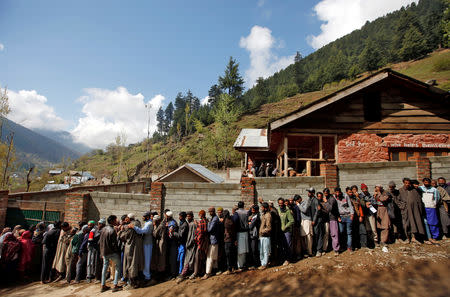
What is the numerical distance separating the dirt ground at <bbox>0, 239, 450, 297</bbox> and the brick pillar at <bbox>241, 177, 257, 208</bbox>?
1979 millimetres

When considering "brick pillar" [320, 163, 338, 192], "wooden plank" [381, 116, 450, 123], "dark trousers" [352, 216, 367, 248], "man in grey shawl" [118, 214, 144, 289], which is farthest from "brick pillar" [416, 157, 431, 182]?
"man in grey shawl" [118, 214, 144, 289]

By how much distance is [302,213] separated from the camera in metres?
6.16

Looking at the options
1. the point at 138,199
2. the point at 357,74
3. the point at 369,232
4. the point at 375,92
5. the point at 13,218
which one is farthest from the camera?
the point at 357,74

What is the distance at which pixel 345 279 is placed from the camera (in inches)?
190

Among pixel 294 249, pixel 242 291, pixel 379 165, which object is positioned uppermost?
pixel 379 165

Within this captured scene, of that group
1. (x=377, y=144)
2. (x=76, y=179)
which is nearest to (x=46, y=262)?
(x=377, y=144)

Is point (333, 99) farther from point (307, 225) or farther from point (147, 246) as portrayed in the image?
point (147, 246)

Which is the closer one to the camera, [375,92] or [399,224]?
[399,224]

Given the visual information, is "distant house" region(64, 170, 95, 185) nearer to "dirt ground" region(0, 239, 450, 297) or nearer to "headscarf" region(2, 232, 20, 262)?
"headscarf" region(2, 232, 20, 262)

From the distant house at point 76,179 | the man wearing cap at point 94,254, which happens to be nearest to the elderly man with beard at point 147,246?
the man wearing cap at point 94,254

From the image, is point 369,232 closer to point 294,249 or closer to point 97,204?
point 294,249

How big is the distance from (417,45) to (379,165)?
282ft

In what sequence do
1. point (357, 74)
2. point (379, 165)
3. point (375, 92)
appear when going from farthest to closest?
point (357, 74) → point (375, 92) → point (379, 165)

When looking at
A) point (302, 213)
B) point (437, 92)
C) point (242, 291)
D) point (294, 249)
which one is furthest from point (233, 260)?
point (437, 92)
